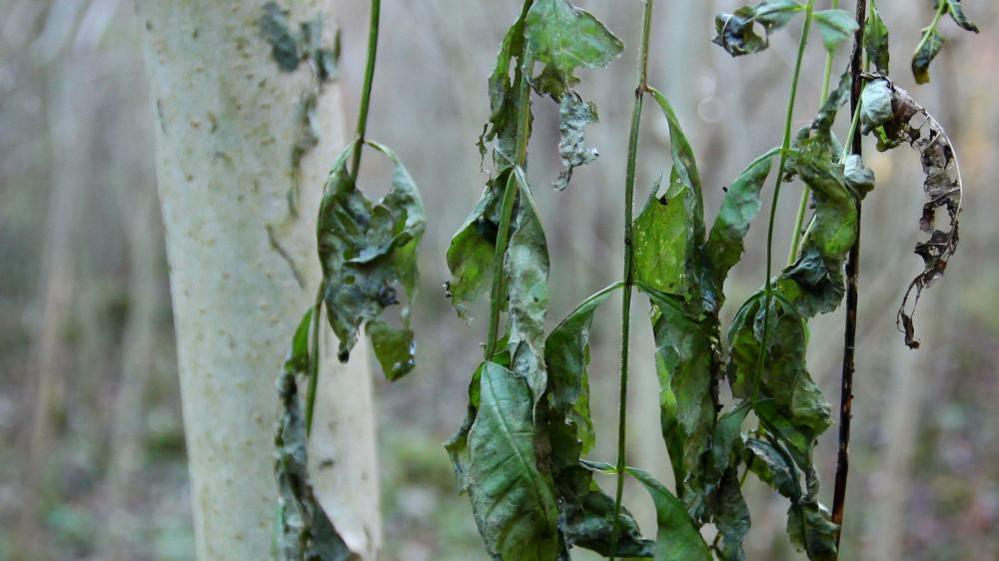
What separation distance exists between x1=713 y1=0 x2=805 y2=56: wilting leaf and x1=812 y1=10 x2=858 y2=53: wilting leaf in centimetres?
2

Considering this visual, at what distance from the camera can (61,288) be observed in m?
5.07

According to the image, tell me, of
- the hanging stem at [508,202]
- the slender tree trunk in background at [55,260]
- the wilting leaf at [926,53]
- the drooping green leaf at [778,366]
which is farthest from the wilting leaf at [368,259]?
the slender tree trunk in background at [55,260]

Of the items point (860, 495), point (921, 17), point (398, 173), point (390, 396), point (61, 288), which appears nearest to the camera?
point (398, 173)

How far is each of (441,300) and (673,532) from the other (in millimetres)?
12571

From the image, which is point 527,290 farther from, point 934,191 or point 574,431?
point 934,191

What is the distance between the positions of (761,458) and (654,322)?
0.11 meters

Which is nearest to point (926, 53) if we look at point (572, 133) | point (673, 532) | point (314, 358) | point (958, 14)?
point (958, 14)

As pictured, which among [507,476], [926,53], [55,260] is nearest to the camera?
[507,476]

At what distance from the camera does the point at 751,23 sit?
0.54 m

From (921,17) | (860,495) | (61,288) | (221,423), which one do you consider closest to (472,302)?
(221,423)

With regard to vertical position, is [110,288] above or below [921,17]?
below

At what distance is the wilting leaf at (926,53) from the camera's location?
22.9 inches

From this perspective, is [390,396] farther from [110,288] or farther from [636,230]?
[636,230]

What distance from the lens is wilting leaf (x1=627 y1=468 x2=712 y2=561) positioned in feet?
1.69
